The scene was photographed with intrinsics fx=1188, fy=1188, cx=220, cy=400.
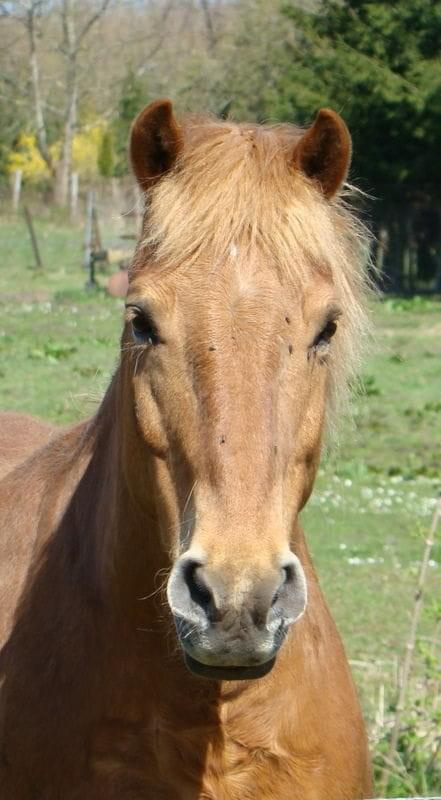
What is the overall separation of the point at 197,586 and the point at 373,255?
Result: 2.77 m

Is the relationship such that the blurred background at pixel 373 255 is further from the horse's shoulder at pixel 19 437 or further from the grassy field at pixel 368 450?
the horse's shoulder at pixel 19 437

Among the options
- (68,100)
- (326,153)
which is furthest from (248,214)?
(68,100)

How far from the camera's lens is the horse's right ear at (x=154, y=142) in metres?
2.78

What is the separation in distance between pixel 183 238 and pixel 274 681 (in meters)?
1.10

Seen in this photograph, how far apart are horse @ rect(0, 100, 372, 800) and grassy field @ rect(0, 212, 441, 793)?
2.31 feet

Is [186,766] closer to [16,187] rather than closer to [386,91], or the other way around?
[386,91]

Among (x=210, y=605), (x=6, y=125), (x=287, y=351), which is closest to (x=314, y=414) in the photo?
(x=287, y=351)

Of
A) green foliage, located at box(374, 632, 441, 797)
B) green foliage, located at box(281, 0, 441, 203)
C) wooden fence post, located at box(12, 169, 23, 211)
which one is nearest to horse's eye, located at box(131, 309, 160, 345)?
green foliage, located at box(374, 632, 441, 797)

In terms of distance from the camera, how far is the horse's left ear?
2.82 m

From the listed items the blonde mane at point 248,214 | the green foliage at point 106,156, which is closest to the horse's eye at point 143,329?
the blonde mane at point 248,214

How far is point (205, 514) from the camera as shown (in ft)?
7.70

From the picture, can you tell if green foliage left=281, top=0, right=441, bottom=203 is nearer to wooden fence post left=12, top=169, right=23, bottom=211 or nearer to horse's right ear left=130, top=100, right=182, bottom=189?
wooden fence post left=12, top=169, right=23, bottom=211

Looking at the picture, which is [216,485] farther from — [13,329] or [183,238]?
[13,329]

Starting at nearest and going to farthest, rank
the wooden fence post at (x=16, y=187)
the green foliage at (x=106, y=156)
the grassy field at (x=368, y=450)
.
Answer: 1. the grassy field at (x=368, y=450)
2. the wooden fence post at (x=16, y=187)
3. the green foliage at (x=106, y=156)
